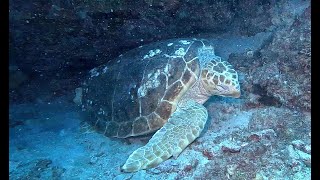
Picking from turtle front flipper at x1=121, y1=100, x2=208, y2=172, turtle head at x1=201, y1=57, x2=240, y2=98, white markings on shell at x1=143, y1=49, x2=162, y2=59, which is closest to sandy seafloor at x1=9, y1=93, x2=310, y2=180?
turtle front flipper at x1=121, y1=100, x2=208, y2=172

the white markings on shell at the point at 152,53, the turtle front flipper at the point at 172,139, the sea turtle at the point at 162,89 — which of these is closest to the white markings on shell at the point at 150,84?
the sea turtle at the point at 162,89

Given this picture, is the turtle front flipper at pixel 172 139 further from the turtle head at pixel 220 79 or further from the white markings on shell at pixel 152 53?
the white markings on shell at pixel 152 53

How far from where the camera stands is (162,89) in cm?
336

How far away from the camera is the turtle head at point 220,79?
3214mm

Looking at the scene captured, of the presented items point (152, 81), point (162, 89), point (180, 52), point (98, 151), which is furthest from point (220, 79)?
point (98, 151)

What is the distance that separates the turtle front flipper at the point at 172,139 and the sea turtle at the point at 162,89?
0.04 feet

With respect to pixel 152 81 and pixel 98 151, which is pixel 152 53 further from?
pixel 98 151

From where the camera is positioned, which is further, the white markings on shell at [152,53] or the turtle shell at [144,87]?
the white markings on shell at [152,53]

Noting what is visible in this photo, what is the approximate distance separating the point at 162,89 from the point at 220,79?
35.4 inches

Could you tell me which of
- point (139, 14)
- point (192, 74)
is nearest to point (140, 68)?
point (192, 74)

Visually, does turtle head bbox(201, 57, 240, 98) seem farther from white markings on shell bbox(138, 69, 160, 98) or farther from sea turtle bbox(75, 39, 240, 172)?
white markings on shell bbox(138, 69, 160, 98)

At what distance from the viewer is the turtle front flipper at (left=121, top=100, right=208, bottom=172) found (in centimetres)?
252

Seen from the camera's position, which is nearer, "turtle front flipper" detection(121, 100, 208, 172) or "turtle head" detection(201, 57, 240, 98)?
"turtle front flipper" detection(121, 100, 208, 172)

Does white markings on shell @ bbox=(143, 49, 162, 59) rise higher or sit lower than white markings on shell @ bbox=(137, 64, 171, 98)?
higher
